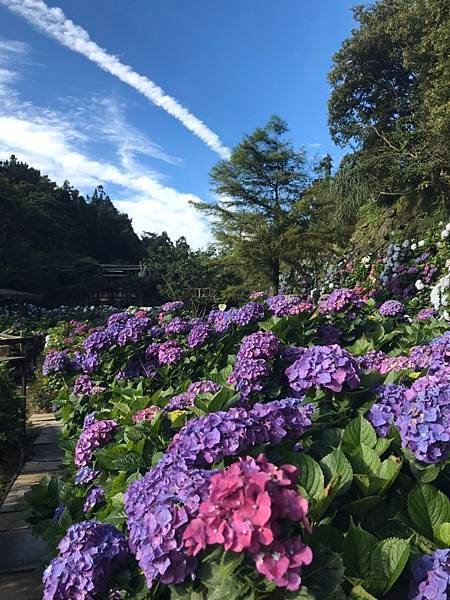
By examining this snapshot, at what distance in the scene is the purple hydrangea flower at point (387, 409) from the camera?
1.38m

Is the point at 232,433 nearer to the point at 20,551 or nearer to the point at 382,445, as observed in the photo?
the point at 382,445

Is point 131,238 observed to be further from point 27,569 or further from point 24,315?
point 27,569

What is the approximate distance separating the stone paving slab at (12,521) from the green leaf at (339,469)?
7.46ft

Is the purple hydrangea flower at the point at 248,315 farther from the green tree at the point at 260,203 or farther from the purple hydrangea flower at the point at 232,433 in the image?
the green tree at the point at 260,203

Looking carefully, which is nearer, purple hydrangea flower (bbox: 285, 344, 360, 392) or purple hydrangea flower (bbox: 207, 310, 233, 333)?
purple hydrangea flower (bbox: 285, 344, 360, 392)

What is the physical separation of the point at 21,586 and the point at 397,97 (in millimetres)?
13513

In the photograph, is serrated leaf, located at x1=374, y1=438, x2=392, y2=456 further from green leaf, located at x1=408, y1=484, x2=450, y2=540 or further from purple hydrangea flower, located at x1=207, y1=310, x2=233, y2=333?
purple hydrangea flower, located at x1=207, y1=310, x2=233, y2=333

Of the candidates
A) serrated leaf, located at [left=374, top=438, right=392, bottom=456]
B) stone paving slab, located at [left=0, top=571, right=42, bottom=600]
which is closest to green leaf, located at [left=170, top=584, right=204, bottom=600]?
serrated leaf, located at [left=374, top=438, right=392, bottom=456]

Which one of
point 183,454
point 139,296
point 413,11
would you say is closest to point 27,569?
point 183,454

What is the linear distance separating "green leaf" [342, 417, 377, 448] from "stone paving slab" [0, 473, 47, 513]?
7.66 feet

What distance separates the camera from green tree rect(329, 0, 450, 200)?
9673 mm

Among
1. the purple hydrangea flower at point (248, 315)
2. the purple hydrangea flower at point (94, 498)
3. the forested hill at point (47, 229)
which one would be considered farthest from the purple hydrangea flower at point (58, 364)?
the forested hill at point (47, 229)

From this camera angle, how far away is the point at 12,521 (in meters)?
3.02

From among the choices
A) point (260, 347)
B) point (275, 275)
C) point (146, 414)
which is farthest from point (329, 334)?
point (275, 275)
